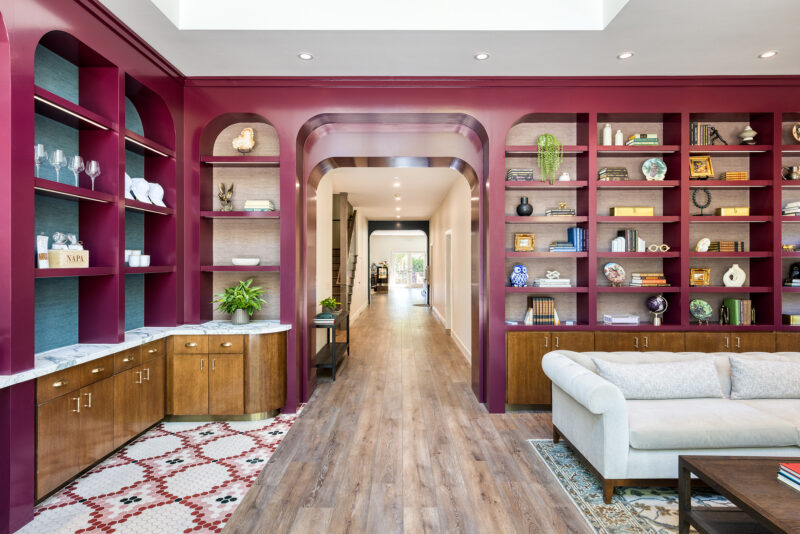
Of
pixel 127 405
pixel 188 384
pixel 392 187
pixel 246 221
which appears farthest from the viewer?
pixel 392 187

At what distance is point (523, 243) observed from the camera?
13.0 ft

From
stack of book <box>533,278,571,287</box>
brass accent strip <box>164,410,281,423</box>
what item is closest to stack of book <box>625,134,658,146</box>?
stack of book <box>533,278,571,287</box>

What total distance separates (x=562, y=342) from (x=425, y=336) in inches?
165

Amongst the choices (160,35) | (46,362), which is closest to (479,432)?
(46,362)

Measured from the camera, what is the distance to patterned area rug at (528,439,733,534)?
6.86 feet

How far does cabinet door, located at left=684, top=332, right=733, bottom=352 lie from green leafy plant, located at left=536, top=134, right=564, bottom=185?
2.00 meters

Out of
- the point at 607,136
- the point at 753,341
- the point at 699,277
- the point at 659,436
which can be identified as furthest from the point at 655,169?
the point at 659,436

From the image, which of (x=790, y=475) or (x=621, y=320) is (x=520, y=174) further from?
(x=790, y=475)

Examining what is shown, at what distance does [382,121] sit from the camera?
3982 millimetres

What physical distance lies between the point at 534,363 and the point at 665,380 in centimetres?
119

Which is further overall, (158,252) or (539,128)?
Result: (539,128)

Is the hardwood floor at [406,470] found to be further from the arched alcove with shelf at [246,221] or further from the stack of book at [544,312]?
the arched alcove with shelf at [246,221]

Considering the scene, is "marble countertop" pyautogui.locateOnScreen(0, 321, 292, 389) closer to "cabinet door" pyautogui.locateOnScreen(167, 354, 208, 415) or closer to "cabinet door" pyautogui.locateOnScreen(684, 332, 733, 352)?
"cabinet door" pyautogui.locateOnScreen(167, 354, 208, 415)

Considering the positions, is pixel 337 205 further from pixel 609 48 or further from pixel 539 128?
pixel 609 48
